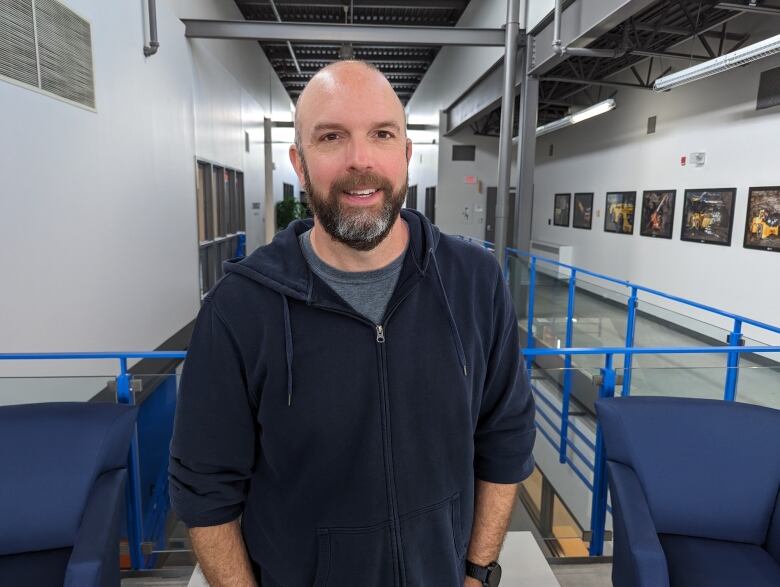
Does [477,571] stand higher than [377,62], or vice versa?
[377,62]

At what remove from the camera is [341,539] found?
1.12m

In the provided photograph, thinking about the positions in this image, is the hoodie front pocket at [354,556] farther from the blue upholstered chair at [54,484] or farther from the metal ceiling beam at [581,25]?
the metal ceiling beam at [581,25]

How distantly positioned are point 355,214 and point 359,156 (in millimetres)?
118

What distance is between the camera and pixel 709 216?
735 cm

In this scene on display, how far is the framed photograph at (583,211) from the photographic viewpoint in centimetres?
1167

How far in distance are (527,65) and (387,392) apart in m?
7.36

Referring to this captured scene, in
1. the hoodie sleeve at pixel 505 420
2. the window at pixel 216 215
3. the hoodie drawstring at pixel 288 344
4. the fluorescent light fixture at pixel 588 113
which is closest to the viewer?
the hoodie drawstring at pixel 288 344

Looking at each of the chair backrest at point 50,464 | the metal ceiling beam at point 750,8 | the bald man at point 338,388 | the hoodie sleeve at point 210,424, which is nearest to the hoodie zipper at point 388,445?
the bald man at point 338,388

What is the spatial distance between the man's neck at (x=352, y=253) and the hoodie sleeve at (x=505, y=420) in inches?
11.5

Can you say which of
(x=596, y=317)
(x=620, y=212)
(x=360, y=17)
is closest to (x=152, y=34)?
(x=596, y=317)

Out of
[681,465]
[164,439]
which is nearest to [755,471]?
[681,465]

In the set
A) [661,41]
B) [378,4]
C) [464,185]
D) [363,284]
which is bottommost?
[363,284]

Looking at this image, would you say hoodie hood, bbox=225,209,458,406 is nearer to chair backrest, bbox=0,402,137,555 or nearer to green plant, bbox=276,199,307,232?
chair backrest, bbox=0,402,137,555

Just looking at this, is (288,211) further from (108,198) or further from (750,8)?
(750,8)
